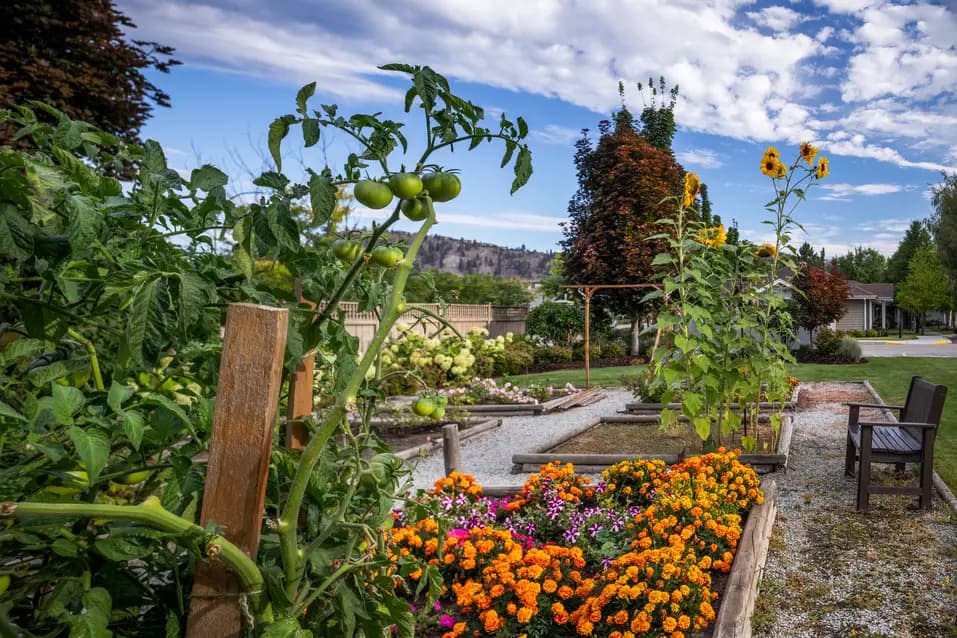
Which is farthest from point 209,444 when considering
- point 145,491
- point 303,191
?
point 303,191

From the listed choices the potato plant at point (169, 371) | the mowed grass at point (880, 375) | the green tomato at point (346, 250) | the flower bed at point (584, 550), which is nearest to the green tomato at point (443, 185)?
the potato plant at point (169, 371)

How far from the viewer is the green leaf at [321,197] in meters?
0.92

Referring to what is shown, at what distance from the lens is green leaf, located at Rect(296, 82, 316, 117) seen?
93 centimetres

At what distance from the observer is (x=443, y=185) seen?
3.07 ft

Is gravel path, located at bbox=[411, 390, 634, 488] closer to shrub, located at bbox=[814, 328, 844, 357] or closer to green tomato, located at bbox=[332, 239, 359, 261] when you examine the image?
green tomato, located at bbox=[332, 239, 359, 261]

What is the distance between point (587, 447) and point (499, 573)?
158 inches

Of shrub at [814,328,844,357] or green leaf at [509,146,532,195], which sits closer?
green leaf at [509,146,532,195]

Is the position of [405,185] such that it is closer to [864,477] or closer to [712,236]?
[864,477]

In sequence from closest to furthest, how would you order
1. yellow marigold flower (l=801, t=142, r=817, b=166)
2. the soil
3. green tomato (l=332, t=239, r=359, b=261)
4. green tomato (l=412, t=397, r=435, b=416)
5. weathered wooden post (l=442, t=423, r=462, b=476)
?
green tomato (l=332, t=239, r=359, b=261), green tomato (l=412, t=397, r=435, b=416), weathered wooden post (l=442, t=423, r=462, b=476), yellow marigold flower (l=801, t=142, r=817, b=166), the soil

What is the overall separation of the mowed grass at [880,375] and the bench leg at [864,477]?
4.02m

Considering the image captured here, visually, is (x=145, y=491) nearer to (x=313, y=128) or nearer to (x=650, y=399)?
(x=313, y=128)

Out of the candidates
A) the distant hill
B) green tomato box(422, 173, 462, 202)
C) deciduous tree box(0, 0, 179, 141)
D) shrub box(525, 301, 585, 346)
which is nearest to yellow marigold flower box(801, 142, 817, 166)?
green tomato box(422, 173, 462, 202)

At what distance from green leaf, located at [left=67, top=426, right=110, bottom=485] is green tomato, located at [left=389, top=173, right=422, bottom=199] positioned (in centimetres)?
50

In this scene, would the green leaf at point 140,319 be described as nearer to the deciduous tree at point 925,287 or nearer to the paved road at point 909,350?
the paved road at point 909,350
